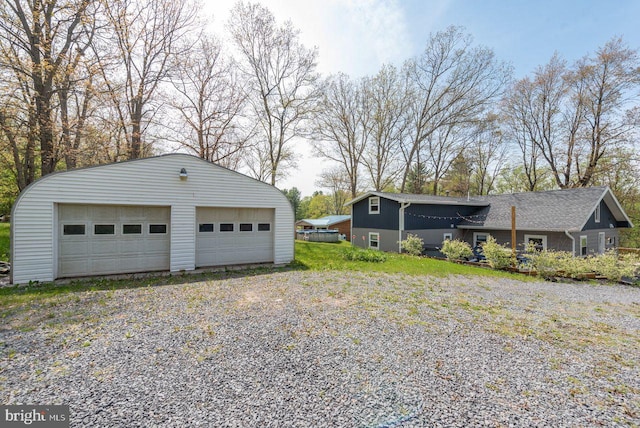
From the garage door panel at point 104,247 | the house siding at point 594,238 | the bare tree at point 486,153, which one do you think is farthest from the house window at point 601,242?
the garage door panel at point 104,247

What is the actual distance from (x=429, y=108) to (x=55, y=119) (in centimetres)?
2354

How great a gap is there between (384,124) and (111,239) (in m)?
21.0

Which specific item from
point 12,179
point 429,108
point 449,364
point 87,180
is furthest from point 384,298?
point 12,179

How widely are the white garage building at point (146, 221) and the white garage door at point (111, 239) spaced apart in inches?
0.9

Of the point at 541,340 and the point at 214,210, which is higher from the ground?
the point at 214,210

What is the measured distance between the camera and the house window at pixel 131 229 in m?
8.41

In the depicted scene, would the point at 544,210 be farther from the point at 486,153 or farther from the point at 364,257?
the point at 486,153

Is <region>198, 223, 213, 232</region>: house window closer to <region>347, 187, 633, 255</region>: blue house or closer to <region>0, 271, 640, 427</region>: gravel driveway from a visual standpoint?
<region>0, 271, 640, 427</region>: gravel driveway

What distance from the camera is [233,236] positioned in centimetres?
1012

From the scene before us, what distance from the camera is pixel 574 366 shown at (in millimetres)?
3494

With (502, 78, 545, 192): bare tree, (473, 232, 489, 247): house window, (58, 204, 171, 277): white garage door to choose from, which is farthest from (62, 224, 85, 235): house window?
(502, 78, 545, 192): bare tree

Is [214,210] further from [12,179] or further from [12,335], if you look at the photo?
[12,179]

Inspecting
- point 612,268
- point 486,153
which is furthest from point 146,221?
point 486,153

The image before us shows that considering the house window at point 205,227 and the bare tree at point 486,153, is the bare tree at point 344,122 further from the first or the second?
the house window at point 205,227
